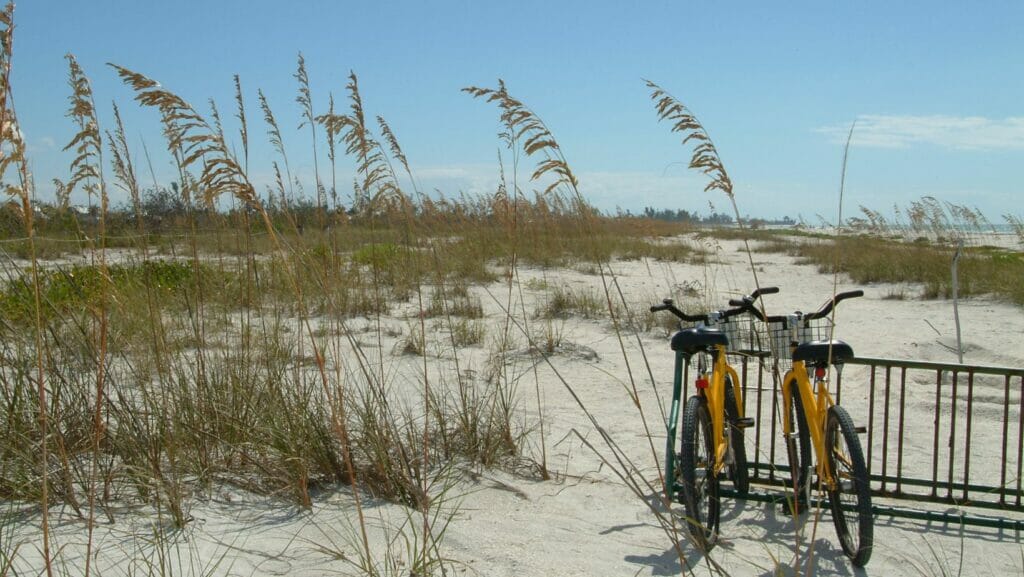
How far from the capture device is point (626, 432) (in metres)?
4.52

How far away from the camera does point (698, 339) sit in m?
2.98

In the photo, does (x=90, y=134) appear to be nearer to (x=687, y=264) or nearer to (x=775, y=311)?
(x=775, y=311)

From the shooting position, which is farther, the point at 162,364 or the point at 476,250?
the point at 476,250

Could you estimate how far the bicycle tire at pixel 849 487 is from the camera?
2.65 m

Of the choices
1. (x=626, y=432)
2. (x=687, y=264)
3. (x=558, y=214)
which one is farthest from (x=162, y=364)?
(x=687, y=264)

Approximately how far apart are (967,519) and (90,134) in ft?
10.9

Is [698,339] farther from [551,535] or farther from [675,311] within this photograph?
[551,535]

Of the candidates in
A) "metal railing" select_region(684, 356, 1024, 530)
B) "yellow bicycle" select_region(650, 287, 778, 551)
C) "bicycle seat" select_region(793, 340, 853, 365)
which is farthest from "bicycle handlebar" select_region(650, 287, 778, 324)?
"metal railing" select_region(684, 356, 1024, 530)

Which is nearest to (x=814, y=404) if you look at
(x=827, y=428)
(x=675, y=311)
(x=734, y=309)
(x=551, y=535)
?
(x=827, y=428)

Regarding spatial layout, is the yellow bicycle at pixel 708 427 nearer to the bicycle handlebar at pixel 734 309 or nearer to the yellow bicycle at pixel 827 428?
the bicycle handlebar at pixel 734 309

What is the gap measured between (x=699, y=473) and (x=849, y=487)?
570 mm

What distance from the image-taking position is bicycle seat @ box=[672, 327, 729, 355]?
2957mm

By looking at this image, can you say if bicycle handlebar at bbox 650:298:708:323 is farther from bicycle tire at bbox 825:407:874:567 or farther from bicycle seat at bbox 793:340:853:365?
bicycle tire at bbox 825:407:874:567

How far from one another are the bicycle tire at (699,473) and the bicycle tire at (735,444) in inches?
6.2
